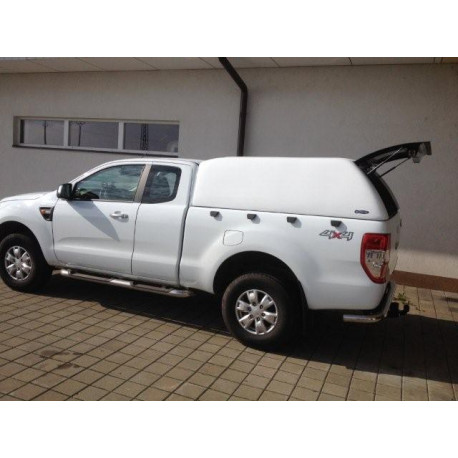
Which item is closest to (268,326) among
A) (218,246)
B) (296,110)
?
(218,246)

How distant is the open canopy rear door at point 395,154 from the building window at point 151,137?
4852 millimetres

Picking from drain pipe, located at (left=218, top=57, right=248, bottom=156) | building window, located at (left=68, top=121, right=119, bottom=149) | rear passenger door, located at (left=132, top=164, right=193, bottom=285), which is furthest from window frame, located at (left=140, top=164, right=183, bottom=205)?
building window, located at (left=68, top=121, right=119, bottom=149)

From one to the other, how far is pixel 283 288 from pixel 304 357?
0.72 m

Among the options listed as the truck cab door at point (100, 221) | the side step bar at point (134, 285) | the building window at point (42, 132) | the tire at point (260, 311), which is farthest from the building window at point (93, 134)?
the tire at point (260, 311)

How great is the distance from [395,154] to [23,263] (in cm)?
444

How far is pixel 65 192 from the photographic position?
201 inches

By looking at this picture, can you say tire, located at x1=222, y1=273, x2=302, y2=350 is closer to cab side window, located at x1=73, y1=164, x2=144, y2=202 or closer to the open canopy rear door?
the open canopy rear door

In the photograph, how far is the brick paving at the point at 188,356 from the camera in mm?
3381

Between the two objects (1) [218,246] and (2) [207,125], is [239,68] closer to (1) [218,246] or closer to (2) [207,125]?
(2) [207,125]

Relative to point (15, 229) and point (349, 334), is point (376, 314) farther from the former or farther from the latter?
point (15, 229)

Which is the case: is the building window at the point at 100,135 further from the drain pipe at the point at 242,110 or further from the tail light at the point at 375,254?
the tail light at the point at 375,254

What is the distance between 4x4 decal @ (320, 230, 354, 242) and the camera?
376cm

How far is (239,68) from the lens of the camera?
7.66 m

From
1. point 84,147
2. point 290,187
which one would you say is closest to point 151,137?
point 84,147
